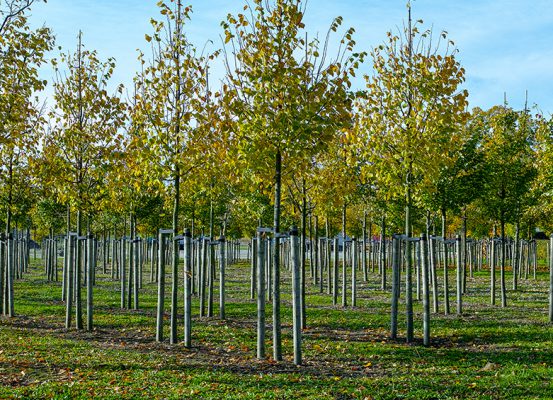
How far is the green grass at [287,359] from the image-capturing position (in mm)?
8273

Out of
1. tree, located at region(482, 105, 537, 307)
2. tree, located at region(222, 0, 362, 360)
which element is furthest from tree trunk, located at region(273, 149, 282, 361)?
tree, located at region(482, 105, 537, 307)

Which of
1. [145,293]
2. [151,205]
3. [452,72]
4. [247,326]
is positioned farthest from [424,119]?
[145,293]

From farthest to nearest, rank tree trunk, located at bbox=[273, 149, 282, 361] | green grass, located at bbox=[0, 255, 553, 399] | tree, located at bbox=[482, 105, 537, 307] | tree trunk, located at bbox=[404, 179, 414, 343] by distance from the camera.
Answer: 1. tree, located at bbox=[482, 105, 537, 307]
2. tree trunk, located at bbox=[404, 179, 414, 343]
3. tree trunk, located at bbox=[273, 149, 282, 361]
4. green grass, located at bbox=[0, 255, 553, 399]

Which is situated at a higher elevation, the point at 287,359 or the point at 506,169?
the point at 506,169

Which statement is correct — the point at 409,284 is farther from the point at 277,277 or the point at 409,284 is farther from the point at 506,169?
the point at 506,169

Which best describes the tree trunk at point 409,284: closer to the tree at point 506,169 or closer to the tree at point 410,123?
the tree at point 410,123

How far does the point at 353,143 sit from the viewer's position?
1271cm

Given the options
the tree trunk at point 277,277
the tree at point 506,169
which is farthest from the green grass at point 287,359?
the tree at point 506,169

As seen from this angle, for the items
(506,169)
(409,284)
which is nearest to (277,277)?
(409,284)

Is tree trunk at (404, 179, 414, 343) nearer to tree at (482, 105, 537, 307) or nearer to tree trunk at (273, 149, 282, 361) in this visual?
tree trunk at (273, 149, 282, 361)

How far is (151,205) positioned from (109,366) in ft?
39.8

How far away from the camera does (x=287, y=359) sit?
35.6 feet

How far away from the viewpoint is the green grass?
8.27 meters

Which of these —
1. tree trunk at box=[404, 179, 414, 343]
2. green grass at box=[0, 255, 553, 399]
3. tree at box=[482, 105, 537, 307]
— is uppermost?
tree at box=[482, 105, 537, 307]
